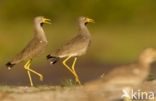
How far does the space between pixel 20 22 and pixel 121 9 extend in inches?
104

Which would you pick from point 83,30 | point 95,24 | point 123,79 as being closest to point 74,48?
point 83,30

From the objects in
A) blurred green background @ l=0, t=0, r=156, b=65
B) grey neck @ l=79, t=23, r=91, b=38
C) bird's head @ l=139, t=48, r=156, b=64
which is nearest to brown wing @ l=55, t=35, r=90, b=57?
grey neck @ l=79, t=23, r=91, b=38

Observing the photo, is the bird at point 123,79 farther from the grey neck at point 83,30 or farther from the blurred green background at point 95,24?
the blurred green background at point 95,24

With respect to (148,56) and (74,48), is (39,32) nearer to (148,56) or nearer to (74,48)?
(74,48)

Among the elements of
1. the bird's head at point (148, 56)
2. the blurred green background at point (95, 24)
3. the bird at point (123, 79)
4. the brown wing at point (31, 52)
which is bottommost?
the bird at point (123, 79)

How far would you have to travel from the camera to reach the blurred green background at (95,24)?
26062 mm

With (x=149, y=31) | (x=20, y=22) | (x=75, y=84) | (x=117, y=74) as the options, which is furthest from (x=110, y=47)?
(x=117, y=74)

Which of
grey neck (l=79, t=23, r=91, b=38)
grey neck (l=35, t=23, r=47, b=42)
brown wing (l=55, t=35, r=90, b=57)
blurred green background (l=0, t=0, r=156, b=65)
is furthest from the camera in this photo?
blurred green background (l=0, t=0, r=156, b=65)

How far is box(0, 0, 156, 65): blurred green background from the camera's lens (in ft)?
85.5

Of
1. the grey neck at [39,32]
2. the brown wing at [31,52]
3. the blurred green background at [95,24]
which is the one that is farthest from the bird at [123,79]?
the blurred green background at [95,24]

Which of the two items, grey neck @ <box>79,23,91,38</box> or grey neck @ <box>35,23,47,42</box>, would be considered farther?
grey neck @ <box>79,23,91,38</box>

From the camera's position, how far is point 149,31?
90.2ft

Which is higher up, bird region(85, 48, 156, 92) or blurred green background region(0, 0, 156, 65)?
blurred green background region(0, 0, 156, 65)

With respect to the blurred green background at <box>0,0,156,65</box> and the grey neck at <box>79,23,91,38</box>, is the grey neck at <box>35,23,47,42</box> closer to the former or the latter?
the grey neck at <box>79,23,91,38</box>
